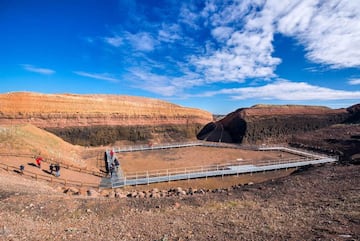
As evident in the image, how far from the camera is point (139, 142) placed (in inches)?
1781

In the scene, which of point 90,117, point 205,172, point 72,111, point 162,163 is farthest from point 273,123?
point 72,111

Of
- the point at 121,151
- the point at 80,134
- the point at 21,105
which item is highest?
the point at 21,105

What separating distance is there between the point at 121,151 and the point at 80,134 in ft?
25.8

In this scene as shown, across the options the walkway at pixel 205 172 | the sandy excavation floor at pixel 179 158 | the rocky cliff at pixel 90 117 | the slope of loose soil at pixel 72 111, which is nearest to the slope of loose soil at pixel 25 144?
the sandy excavation floor at pixel 179 158

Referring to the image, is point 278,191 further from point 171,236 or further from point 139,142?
point 139,142

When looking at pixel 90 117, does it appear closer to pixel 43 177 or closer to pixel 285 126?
pixel 43 177

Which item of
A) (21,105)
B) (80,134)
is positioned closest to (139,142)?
(80,134)

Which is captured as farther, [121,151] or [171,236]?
[121,151]

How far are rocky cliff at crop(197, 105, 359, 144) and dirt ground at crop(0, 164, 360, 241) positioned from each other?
37.5 metres

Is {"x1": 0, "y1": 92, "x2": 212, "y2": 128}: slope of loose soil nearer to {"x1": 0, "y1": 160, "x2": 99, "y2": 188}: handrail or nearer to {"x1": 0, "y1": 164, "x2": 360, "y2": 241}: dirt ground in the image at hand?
{"x1": 0, "y1": 160, "x2": 99, "y2": 188}: handrail

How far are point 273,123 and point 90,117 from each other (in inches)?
1492

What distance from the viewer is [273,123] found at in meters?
52.0

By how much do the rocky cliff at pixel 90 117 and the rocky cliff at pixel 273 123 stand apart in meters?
9.34

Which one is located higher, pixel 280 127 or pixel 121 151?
pixel 280 127
